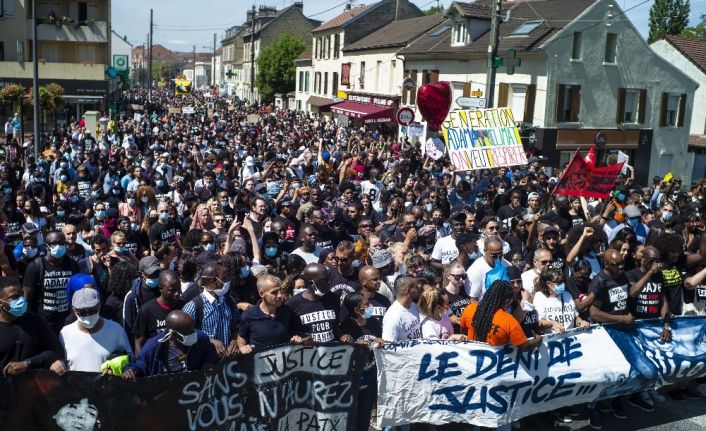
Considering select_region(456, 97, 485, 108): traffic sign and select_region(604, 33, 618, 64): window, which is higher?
select_region(604, 33, 618, 64): window

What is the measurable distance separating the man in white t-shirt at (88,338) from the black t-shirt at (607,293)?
14.1 ft

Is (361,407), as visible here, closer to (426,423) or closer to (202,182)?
(426,423)

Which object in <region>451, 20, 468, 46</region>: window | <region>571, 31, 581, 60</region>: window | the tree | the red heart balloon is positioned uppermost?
the tree

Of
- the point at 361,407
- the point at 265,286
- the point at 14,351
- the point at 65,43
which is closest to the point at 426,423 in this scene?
the point at 361,407

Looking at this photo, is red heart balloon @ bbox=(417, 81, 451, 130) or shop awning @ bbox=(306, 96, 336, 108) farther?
shop awning @ bbox=(306, 96, 336, 108)

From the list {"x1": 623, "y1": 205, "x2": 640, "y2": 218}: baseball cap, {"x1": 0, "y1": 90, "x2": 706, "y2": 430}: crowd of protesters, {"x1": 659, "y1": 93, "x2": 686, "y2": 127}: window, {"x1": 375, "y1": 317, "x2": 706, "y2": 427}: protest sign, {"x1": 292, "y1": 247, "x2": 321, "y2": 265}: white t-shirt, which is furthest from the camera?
{"x1": 659, "y1": 93, "x2": 686, "y2": 127}: window

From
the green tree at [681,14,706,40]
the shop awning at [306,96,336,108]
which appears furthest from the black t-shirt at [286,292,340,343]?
the green tree at [681,14,706,40]

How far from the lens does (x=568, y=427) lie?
6.38m

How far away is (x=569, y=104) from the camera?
1083 inches

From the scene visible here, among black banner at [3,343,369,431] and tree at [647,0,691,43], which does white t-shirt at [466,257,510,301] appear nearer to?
black banner at [3,343,369,431]

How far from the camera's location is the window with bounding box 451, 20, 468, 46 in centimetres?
3080

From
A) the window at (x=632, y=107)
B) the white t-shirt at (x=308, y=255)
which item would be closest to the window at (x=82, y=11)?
the window at (x=632, y=107)

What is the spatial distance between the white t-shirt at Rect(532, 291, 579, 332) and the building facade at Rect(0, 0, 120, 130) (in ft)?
120

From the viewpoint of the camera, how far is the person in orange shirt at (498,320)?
18.1ft
